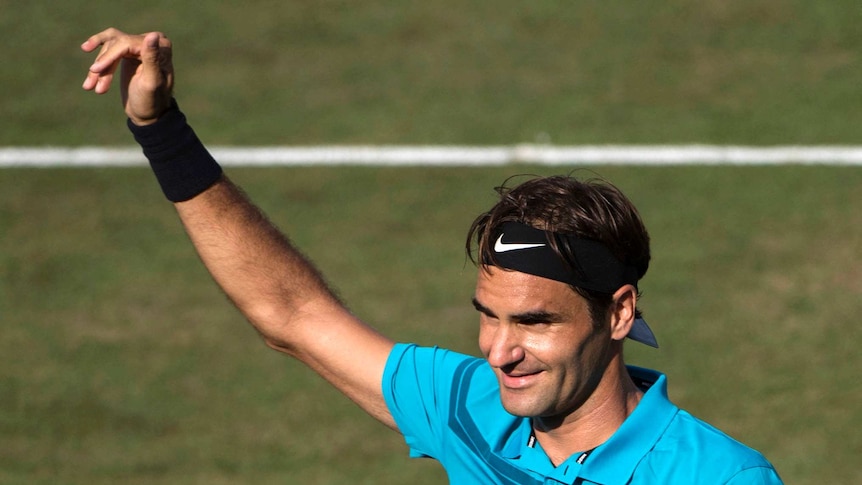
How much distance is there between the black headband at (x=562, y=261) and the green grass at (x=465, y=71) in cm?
569

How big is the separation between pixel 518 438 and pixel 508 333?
0.47 meters

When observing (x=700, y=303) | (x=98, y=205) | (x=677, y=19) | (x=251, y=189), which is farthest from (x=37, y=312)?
(x=677, y=19)

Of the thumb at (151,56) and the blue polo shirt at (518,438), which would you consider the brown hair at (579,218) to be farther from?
the thumb at (151,56)

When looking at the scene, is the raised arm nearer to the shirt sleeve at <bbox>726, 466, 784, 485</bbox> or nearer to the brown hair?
the brown hair

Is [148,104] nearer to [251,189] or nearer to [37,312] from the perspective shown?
[37,312]

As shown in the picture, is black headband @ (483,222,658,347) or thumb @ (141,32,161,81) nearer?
black headband @ (483,222,658,347)

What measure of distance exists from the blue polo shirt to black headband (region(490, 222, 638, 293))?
399 mm

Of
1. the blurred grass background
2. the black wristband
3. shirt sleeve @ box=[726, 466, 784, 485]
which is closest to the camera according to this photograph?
shirt sleeve @ box=[726, 466, 784, 485]

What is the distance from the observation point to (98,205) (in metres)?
9.03

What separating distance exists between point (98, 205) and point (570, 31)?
378 cm

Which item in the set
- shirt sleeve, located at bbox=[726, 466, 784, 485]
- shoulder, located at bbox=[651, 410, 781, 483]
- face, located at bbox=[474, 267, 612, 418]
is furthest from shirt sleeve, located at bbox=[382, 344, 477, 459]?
shirt sleeve, located at bbox=[726, 466, 784, 485]

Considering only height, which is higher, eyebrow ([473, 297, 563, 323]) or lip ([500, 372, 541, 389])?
eyebrow ([473, 297, 563, 323])

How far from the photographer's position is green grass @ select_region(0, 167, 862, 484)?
7.22 meters

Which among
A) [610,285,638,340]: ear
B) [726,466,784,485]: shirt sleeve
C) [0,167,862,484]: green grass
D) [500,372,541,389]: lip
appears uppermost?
[610,285,638,340]: ear
